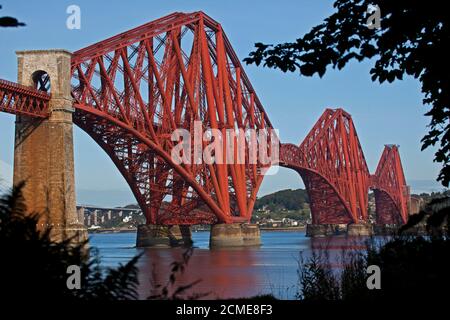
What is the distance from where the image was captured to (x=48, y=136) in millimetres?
50438

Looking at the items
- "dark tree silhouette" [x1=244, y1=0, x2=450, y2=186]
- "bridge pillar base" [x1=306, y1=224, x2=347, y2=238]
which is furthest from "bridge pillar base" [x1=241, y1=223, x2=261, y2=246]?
"dark tree silhouette" [x1=244, y1=0, x2=450, y2=186]

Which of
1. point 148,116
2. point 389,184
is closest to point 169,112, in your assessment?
point 148,116

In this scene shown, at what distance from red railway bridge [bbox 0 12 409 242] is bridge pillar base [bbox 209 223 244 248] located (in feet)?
0.53

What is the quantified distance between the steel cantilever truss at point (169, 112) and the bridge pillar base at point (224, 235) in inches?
40.1

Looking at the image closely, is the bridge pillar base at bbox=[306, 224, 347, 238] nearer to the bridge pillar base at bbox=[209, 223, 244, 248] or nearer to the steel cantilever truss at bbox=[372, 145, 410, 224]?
the steel cantilever truss at bbox=[372, 145, 410, 224]

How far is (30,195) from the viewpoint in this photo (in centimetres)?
4869

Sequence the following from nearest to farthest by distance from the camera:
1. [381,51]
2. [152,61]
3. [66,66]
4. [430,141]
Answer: [381,51] < [430,141] < [66,66] < [152,61]

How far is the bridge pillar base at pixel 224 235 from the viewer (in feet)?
251

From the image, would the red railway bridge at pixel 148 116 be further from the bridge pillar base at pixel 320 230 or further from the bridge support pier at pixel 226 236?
the bridge pillar base at pixel 320 230

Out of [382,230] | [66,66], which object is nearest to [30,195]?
[66,66]

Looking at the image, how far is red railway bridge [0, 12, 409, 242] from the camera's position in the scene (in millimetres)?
50031
